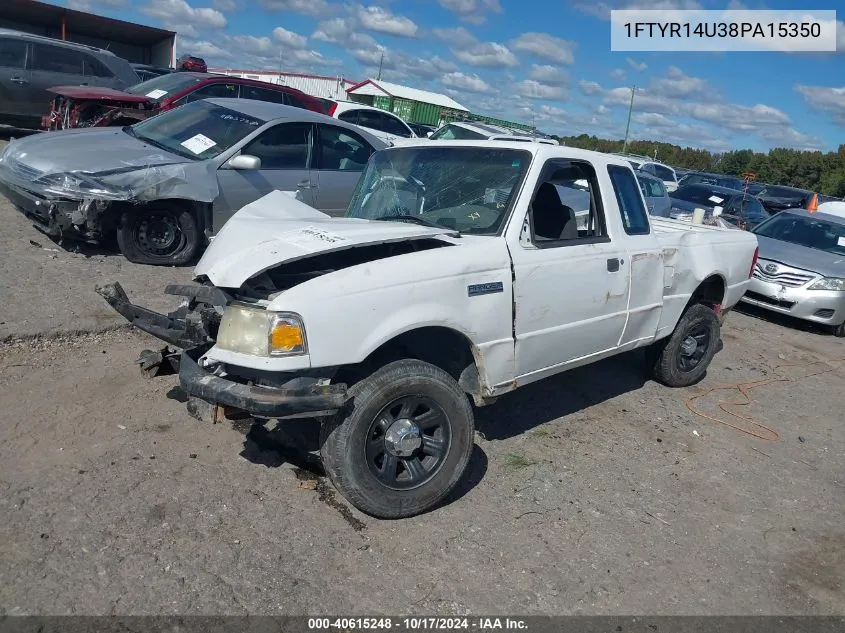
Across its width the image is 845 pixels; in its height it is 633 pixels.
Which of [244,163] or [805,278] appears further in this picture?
[805,278]

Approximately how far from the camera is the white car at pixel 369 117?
1630cm

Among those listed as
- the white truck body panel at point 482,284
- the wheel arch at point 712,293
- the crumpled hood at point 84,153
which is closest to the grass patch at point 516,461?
the white truck body panel at point 482,284

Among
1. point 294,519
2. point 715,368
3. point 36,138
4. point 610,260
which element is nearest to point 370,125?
point 36,138

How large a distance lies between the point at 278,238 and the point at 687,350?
398 cm

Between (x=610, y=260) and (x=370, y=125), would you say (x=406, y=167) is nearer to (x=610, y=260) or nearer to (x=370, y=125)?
(x=610, y=260)

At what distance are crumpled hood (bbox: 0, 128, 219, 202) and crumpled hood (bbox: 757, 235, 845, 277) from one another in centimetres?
739

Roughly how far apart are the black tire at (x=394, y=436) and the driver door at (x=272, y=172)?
14.1 ft

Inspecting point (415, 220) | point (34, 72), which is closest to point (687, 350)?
point (415, 220)

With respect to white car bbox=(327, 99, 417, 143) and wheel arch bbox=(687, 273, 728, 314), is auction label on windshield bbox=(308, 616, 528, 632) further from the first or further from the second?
white car bbox=(327, 99, 417, 143)

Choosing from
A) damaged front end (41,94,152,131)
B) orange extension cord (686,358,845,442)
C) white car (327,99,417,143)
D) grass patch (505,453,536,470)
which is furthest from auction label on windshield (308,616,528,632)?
white car (327,99,417,143)

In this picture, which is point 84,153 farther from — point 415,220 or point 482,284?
point 482,284

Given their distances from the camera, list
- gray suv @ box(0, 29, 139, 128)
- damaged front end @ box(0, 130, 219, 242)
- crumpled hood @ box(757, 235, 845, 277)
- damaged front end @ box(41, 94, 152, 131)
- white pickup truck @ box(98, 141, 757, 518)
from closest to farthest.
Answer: white pickup truck @ box(98, 141, 757, 518), damaged front end @ box(0, 130, 219, 242), crumpled hood @ box(757, 235, 845, 277), damaged front end @ box(41, 94, 152, 131), gray suv @ box(0, 29, 139, 128)

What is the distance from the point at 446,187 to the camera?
452 centimetres

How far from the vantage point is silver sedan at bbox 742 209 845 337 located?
9.26 metres
